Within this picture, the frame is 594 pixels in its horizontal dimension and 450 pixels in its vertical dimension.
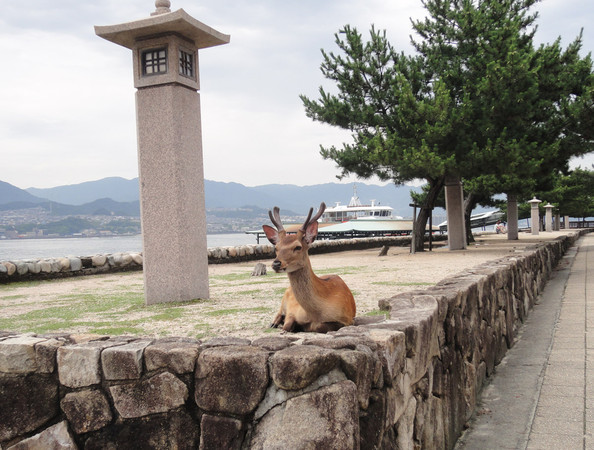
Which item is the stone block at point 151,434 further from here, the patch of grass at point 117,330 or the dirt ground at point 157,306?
the patch of grass at point 117,330

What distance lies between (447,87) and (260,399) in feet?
58.9

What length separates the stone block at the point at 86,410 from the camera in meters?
3.11

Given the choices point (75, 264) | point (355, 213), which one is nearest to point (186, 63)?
point (75, 264)

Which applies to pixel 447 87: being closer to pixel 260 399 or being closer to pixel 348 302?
pixel 348 302

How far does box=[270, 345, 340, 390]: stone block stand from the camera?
2641 millimetres

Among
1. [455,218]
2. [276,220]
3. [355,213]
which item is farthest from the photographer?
[355,213]

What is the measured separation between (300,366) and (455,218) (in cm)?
1964

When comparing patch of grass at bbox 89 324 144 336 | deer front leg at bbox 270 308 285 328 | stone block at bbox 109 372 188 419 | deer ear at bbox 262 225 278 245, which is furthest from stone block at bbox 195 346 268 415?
patch of grass at bbox 89 324 144 336

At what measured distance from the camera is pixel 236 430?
2.75m

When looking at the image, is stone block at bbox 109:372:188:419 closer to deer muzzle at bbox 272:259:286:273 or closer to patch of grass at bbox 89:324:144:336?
deer muzzle at bbox 272:259:286:273

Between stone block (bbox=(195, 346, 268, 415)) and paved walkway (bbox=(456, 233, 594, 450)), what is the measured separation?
2.11m

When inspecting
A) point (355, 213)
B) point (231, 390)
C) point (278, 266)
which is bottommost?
point (231, 390)

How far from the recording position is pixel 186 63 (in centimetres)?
769

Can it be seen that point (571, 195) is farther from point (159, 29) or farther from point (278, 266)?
point (278, 266)
